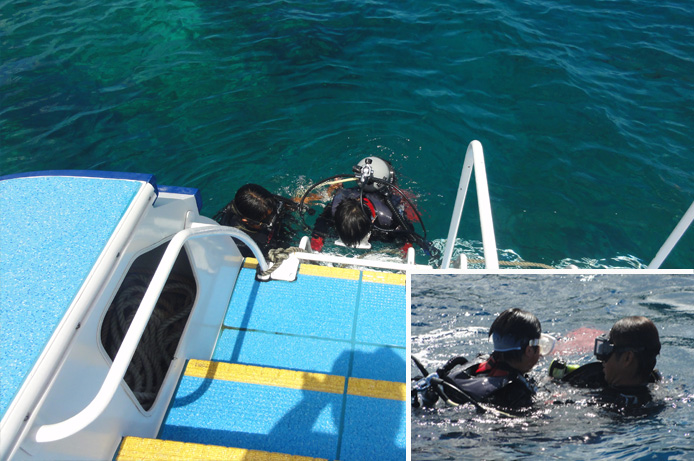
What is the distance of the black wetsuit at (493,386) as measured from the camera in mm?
1498

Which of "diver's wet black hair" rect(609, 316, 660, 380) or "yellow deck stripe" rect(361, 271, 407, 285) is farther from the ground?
"diver's wet black hair" rect(609, 316, 660, 380)

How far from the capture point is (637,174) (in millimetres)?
6184

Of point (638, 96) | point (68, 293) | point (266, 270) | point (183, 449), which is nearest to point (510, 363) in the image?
point (183, 449)

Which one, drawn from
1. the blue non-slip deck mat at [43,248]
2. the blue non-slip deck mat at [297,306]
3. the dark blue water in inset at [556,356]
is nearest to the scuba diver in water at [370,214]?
the blue non-slip deck mat at [297,306]

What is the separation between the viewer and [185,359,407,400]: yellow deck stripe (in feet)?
8.78

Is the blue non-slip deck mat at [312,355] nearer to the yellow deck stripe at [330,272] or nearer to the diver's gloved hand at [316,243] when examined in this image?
the yellow deck stripe at [330,272]

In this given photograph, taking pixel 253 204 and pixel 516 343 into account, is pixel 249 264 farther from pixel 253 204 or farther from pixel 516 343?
pixel 516 343

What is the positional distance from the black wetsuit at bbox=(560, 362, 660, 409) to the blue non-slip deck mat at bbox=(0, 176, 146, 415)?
1886mm

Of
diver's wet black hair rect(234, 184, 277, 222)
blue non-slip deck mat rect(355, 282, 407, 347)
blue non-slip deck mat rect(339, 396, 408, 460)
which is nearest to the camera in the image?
blue non-slip deck mat rect(339, 396, 408, 460)

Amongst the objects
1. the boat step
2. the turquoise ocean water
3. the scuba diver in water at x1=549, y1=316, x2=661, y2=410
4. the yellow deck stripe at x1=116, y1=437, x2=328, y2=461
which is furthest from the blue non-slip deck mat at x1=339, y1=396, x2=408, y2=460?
the turquoise ocean water

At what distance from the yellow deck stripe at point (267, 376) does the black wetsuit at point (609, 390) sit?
1523mm

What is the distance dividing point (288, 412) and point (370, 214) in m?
2.78

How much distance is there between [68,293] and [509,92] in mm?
7279

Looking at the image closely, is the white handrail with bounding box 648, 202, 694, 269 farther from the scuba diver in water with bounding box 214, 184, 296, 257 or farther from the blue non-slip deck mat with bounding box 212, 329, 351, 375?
the scuba diver in water with bounding box 214, 184, 296, 257
